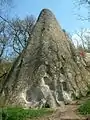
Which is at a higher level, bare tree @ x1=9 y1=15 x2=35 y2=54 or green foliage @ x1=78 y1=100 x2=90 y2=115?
bare tree @ x1=9 y1=15 x2=35 y2=54

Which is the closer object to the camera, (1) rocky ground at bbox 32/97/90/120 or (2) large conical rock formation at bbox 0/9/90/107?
(1) rocky ground at bbox 32/97/90/120

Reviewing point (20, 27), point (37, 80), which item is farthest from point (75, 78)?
point (20, 27)

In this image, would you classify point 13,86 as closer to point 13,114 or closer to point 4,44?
point 13,114

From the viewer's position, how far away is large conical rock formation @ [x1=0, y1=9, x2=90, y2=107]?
10641 mm

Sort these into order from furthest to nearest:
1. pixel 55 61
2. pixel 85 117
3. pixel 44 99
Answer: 1. pixel 55 61
2. pixel 44 99
3. pixel 85 117

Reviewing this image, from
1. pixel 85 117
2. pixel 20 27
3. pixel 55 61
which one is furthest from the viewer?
pixel 20 27

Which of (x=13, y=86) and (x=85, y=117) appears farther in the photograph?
(x=13, y=86)

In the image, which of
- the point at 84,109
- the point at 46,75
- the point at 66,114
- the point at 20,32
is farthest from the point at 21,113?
the point at 20,32

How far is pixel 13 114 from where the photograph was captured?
8.80 metres

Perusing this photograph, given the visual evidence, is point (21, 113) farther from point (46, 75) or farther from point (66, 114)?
point (46, 75)

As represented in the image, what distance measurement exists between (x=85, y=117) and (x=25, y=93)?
2.87 metres

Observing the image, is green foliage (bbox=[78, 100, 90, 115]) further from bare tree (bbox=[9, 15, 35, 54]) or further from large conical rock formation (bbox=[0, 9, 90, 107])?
bare tree (bbox=[9, 15, 35, 54])

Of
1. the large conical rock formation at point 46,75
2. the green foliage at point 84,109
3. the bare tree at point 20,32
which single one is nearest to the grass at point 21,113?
the green foliage at point 84,109

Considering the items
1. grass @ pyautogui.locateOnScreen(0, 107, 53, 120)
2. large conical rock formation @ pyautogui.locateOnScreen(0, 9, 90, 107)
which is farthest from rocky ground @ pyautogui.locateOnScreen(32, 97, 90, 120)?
large conical rock formation @ pyautogui.locateOnScreen(0, 9, 90, 107)
